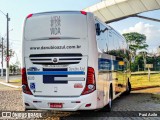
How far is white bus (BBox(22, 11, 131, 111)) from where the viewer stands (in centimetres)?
1029

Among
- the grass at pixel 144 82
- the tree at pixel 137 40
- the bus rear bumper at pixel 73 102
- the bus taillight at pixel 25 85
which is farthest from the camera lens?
the tree at pixel 137 40

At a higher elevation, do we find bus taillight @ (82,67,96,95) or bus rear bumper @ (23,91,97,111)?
bus taillight @ (82,67,96,95)

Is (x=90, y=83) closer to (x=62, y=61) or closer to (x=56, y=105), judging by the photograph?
(x=62, y=61)

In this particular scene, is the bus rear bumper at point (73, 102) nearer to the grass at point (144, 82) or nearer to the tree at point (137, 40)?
the grass at point (144, 82)

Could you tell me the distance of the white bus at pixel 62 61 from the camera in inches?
405

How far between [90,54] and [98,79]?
85 cm

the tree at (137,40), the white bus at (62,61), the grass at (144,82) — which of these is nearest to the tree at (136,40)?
the tree at (137,40)

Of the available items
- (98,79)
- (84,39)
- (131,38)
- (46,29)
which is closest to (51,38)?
(46,29)

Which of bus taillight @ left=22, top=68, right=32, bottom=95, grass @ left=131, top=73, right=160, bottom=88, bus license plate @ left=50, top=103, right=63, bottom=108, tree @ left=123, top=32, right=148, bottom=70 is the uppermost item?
tree @ left=123, top=32, right=148, bottom=70

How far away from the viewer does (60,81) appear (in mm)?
10414

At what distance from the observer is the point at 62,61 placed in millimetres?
10438

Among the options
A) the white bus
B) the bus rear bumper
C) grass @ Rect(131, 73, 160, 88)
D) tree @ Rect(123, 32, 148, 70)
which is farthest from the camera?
tree @ Rect(123, 32, 148, 70)

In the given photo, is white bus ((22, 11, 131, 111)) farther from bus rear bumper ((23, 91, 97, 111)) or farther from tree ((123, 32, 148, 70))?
tree ((123, 32, 148, 70))

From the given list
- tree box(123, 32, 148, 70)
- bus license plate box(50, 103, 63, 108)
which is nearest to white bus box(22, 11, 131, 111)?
bus license plate box(50, 103, 63, 108)
